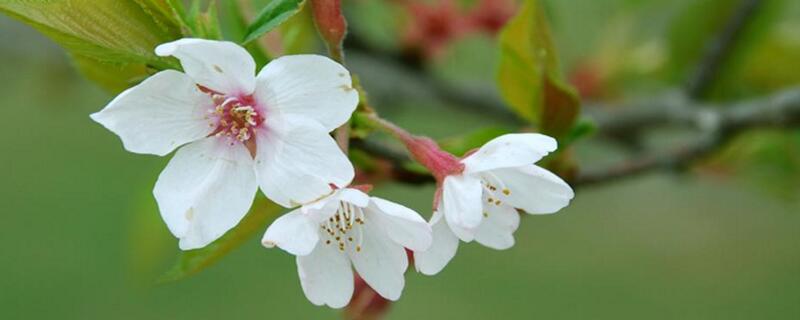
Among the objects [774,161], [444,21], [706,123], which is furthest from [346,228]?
[444,21]

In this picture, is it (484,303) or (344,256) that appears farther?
(484,303)

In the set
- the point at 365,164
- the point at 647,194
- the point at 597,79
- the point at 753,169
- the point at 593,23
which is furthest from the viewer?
the point at 647,194

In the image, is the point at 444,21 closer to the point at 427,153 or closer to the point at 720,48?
the point at 720,48

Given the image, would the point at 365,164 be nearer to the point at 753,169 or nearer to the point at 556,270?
the point at 753,169

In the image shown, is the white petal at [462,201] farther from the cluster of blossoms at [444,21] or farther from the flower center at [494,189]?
the cluster of blossoms at [444,21]

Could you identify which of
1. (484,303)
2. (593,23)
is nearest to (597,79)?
(593,23)

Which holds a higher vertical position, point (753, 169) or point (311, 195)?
point (753, 169)

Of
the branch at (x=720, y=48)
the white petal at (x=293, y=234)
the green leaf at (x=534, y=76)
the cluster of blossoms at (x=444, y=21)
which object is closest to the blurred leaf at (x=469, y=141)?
the green leaf at (x=534, y=76)
